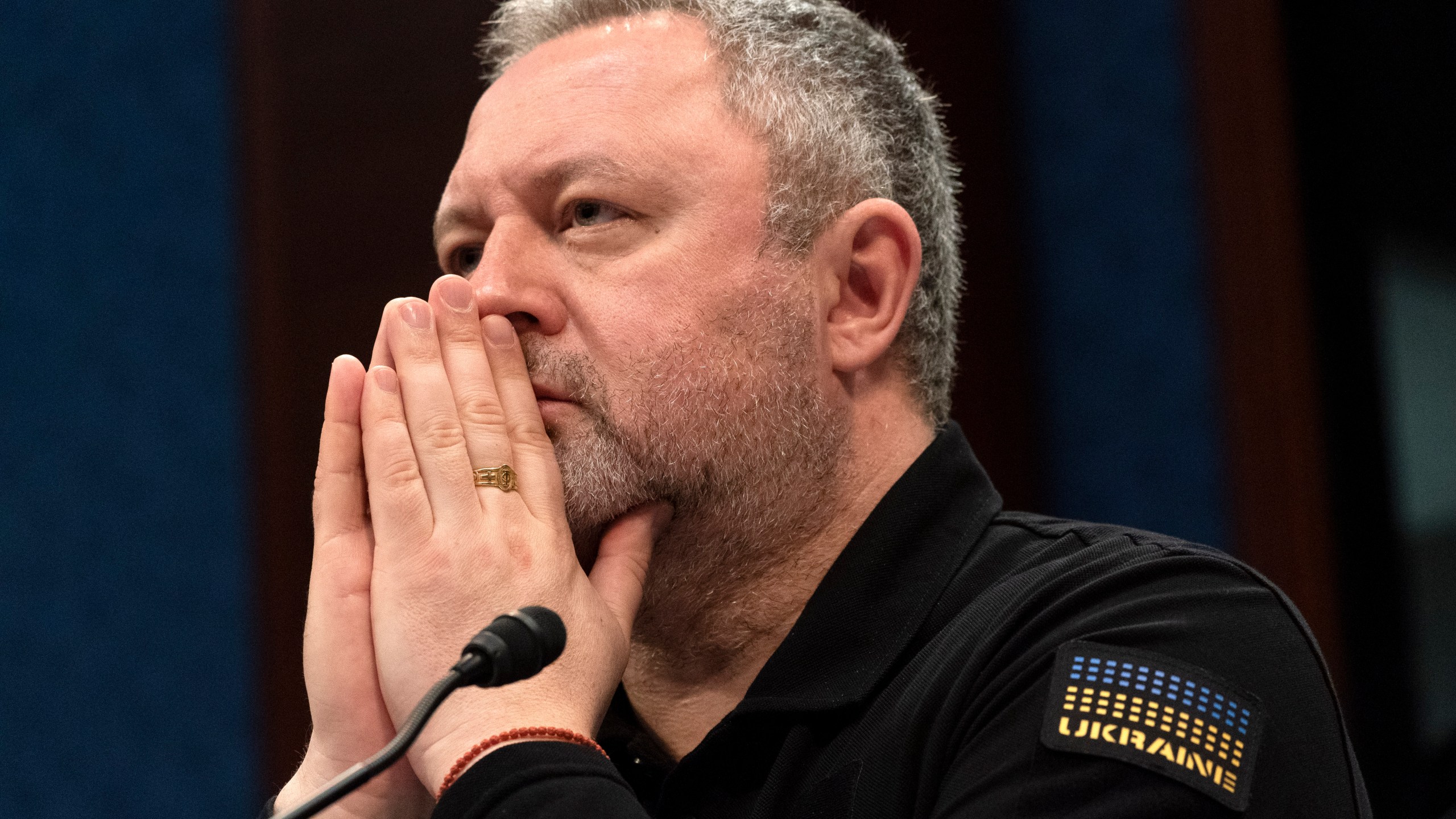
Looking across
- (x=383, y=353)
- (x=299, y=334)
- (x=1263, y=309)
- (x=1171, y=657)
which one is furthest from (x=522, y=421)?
(x=1263, y=309)

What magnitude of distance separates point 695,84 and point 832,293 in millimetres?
254

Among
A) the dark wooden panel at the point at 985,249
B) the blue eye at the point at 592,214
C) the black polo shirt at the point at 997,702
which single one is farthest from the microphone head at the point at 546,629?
the dark wooden panel at the point at 985,249

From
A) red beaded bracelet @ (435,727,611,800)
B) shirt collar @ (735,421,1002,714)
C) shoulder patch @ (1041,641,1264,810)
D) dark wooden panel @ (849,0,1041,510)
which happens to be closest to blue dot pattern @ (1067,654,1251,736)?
shoulder patch @ (1041,641,1264,810)

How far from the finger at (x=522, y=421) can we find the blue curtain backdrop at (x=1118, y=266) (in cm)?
152

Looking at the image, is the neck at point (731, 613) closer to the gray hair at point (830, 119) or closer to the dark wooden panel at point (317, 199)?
the gray hair at point (830, 119)

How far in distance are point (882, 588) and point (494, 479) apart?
0.38 metres

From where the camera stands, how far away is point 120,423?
2119 millimetres

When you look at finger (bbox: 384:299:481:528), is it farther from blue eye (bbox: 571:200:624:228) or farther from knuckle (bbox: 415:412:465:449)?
blue eye (bbox: 571:200:624:228)

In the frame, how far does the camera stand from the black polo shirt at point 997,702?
0.92 meters

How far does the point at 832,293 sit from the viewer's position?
1382 mm

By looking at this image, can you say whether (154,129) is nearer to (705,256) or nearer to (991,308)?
(705,256)

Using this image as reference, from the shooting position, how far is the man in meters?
0.98

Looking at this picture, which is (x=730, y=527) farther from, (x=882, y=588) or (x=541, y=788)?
(x=541, y=788)

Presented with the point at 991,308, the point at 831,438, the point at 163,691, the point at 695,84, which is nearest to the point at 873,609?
the point at 831,438
